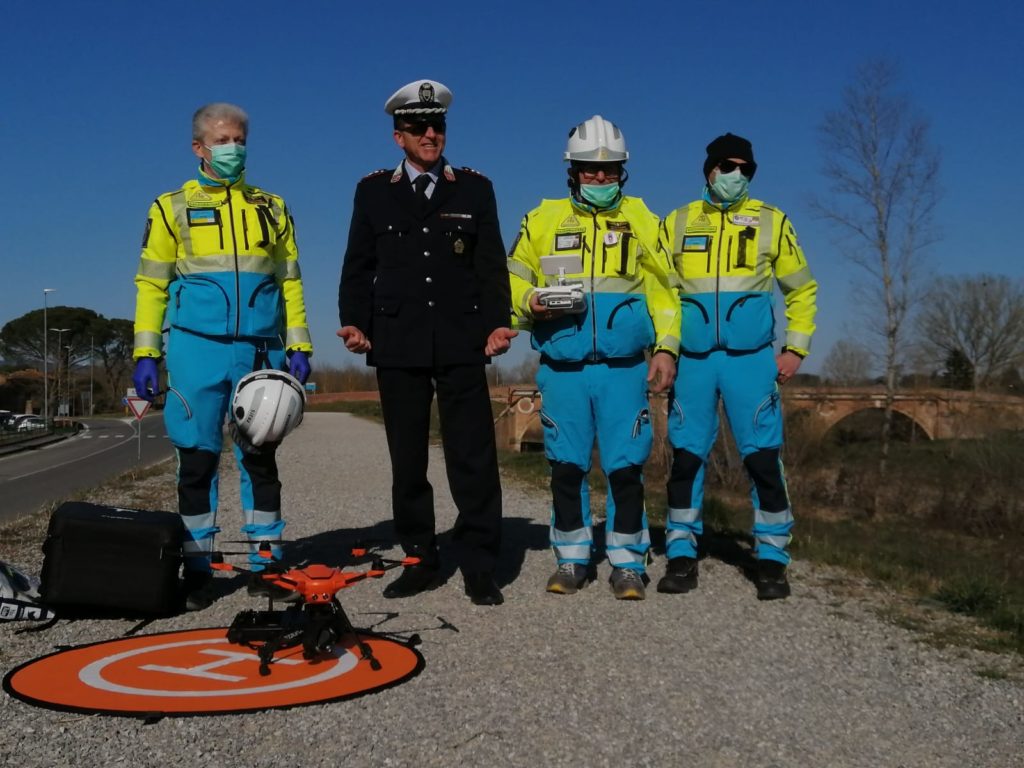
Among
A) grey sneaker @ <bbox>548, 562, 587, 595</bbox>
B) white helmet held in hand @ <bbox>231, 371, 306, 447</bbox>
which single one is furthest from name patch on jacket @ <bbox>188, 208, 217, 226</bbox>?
grey sneaker @ <bbox>548, 562, 587, 595</bbox>

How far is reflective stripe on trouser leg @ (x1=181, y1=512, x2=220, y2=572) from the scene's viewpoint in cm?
529

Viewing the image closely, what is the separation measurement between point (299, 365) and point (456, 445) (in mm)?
939

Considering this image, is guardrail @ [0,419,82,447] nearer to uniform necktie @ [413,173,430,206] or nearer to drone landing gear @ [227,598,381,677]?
uniform necktie @ [413,173,430,206]

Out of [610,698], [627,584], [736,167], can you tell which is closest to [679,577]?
[627,584]

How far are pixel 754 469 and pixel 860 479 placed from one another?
53.5ft

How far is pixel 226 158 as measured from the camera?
5289 mm

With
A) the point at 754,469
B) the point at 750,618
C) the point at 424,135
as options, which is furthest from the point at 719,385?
the point at 424,135

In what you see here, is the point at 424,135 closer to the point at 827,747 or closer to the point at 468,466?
the point at 468,466

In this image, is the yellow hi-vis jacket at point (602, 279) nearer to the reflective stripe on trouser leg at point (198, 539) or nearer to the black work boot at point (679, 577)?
the black work boot at point (679, 577)

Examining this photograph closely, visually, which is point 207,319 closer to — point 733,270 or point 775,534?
point 733,270

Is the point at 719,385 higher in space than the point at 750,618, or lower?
higher

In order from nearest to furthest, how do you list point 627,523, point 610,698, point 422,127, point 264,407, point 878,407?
1. point 610,698
2. point 264,407
3. point 422,127
4. point 627,523
5. point 878,407

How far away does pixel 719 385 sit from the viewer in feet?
19.2

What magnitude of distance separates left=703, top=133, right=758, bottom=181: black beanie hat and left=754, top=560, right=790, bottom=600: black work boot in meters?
2.20
